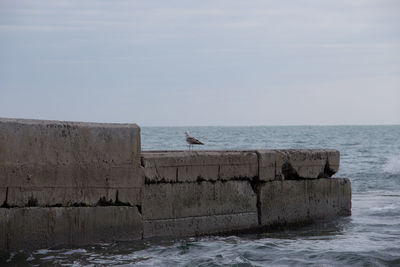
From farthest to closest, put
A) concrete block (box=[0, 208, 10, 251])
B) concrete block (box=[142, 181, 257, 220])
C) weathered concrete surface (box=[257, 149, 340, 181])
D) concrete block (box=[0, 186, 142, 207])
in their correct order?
weathered concrete surface (box=[257, 149, 340, 181])
concrete block (box=[142, 181, 257, 220])
concrete block (box=[0, 186, 142, 207])
concrete block (box=[0, 208, 10, 251])

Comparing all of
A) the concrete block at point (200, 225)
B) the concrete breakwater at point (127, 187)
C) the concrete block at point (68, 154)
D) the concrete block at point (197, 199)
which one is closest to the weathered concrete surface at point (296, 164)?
the concrete breakwater at point (127, 187)

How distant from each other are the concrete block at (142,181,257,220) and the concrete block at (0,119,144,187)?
1.08 ft

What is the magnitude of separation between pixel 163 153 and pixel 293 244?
6.73 ft

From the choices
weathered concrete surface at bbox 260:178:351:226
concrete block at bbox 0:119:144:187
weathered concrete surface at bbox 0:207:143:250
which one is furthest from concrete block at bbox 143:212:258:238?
concrete block at bbox 0:119:144:187

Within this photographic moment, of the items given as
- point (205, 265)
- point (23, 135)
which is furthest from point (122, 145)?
point (205, 265)

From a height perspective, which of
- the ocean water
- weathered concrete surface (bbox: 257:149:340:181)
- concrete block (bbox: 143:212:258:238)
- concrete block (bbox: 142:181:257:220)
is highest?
weathered concrete surface (bbox: 257:149:340:181)

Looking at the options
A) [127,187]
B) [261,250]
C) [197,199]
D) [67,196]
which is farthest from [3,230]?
[261,250]

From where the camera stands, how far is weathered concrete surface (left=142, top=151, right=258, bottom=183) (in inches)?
288

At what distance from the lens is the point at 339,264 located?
22.0ft

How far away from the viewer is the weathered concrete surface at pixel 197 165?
7.32 meters

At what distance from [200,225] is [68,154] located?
6.63 ft

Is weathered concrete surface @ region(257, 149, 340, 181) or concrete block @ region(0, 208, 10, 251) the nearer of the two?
concrete block @ region(0, 208, 10, 251)

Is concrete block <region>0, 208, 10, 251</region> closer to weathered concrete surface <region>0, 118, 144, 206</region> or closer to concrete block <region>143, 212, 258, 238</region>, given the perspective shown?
weathered concrete surface <region>0, 118, 144, 206</region>

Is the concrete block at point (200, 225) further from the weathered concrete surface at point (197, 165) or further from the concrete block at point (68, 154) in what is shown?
the concrete block at point (68, 154)
